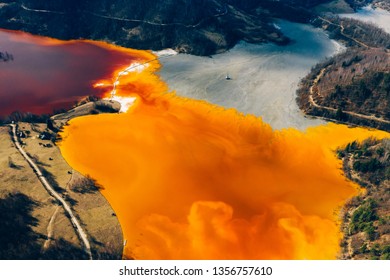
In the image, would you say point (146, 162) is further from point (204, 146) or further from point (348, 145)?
point (348, 145)

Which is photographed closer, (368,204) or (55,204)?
(55,204)

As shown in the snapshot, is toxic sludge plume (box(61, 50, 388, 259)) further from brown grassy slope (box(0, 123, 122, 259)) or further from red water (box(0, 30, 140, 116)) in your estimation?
red water (box(0, 30, 140, 116))

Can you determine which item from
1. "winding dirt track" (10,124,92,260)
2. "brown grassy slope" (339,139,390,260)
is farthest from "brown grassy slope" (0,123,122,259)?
"brown grassy slope" (339,139,390,260)

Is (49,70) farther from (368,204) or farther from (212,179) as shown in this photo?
(368,204)

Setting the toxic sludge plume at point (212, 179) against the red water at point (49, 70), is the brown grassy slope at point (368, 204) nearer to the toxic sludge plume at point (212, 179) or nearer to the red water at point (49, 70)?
the toxic sludge plume at point (212, 179)

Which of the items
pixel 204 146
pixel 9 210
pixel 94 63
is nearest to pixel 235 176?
pixel 204 146

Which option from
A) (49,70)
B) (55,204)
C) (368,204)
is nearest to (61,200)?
(55,204)
